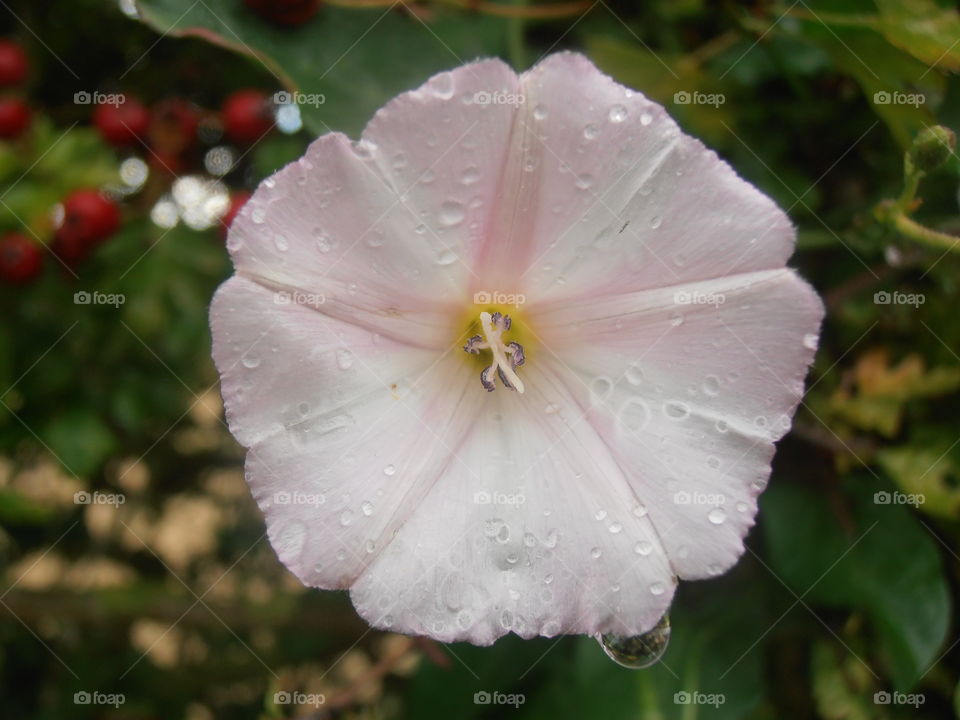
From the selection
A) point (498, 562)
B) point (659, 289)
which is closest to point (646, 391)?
point (659, 289)

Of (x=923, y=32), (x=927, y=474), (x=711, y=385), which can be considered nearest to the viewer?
(x=711, y=385)

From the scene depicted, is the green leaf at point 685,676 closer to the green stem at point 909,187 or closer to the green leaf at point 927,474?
the green leaf at point 927,474

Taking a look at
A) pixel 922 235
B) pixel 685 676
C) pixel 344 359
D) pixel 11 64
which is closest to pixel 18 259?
pixel 11 64

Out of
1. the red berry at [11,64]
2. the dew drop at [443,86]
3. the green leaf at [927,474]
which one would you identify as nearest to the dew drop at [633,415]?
the dew drop at [443,86]

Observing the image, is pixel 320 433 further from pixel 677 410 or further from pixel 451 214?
pixel 677 410

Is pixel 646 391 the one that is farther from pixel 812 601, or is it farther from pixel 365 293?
pixel 812 601

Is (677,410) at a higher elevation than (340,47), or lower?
lower

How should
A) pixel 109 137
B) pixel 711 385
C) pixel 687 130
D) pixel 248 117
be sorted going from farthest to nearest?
1. pixel 109 137
2. pixel 248 117
3. pixel 687 130
4. pixel 711 385

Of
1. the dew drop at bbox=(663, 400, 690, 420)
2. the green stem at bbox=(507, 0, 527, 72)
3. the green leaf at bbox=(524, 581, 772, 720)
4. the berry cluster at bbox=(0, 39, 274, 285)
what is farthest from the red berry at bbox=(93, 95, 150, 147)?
the green leaf at bbox=(524, 581, 772, 720)
